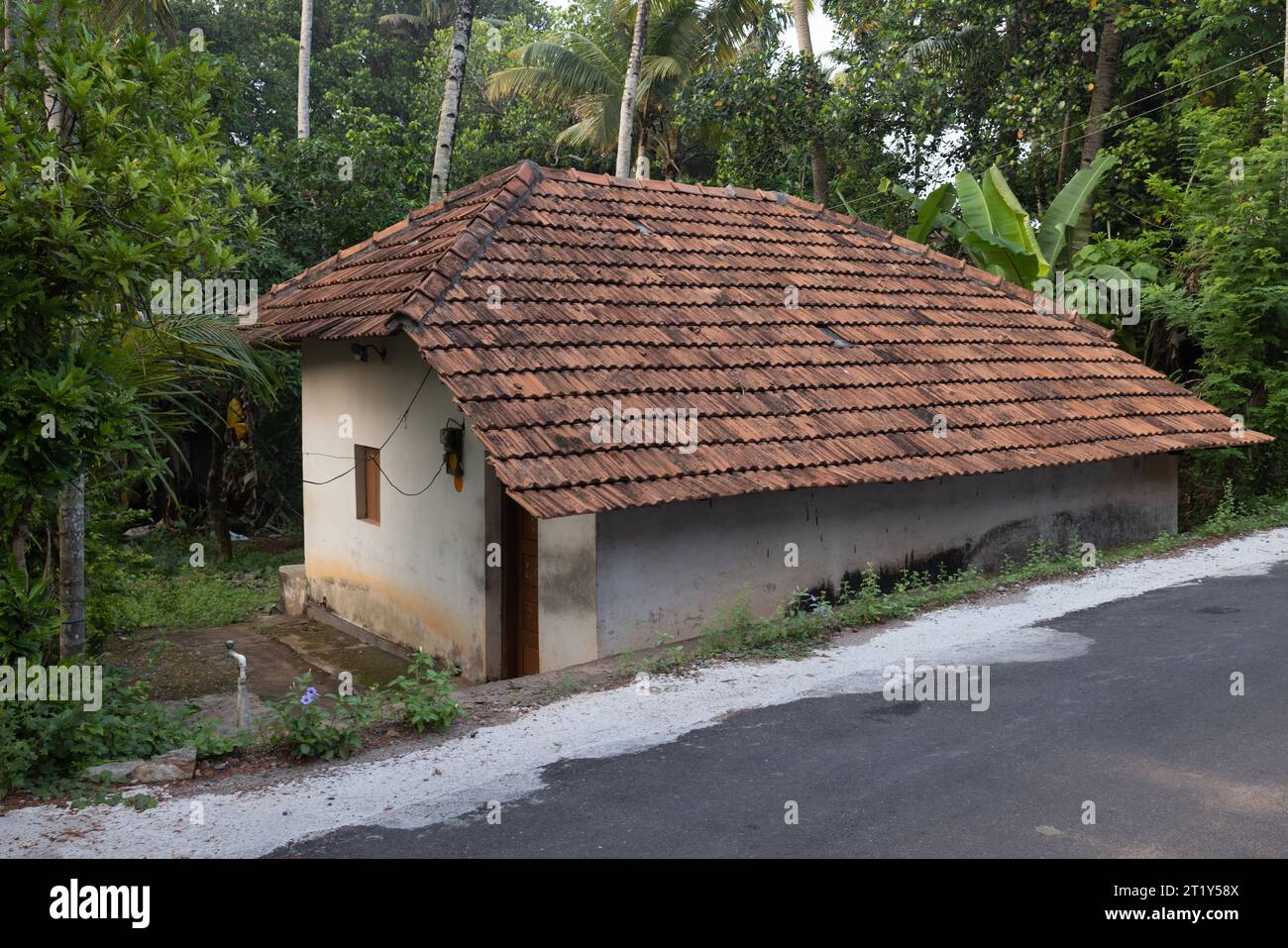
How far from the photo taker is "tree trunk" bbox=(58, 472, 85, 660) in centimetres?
682

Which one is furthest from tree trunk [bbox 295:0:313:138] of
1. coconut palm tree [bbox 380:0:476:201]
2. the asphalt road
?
the asphalt road

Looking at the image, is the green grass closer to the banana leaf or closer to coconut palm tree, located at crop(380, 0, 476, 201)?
coconut palm tree, located at crop(380, 0, 476, 201)

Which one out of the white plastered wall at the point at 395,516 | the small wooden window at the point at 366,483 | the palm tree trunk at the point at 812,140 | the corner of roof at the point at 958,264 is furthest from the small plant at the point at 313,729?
the palm tree trunk at the point at 812,140

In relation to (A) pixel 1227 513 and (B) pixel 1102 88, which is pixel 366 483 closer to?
(A) pixel 1227 513

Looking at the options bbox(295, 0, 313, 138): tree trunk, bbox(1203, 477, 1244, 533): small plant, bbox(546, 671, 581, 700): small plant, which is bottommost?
bbox(546, 671, 581, 700): small plant

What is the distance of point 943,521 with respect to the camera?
11.0 m

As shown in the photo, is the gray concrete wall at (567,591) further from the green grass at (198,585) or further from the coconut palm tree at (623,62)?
the coconut palm tree at (623,62)

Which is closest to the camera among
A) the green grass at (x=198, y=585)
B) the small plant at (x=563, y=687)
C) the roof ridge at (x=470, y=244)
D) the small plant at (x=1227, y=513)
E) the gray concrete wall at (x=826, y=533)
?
the small plant at (x=563, y=687)

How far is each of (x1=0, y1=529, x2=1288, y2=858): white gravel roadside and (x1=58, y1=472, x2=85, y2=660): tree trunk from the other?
6.49 ft

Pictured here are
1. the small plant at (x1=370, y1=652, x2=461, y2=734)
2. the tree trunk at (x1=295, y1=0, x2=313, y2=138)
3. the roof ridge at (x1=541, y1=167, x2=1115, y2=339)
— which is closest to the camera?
the small plant at (x1=370, y1=652, x2=461, y2=734)

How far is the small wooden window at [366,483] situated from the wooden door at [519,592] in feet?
Answer: 7.83

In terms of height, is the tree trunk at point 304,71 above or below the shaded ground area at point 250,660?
above

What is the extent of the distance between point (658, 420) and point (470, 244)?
2.77 metres

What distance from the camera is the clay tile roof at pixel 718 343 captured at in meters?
8.88
